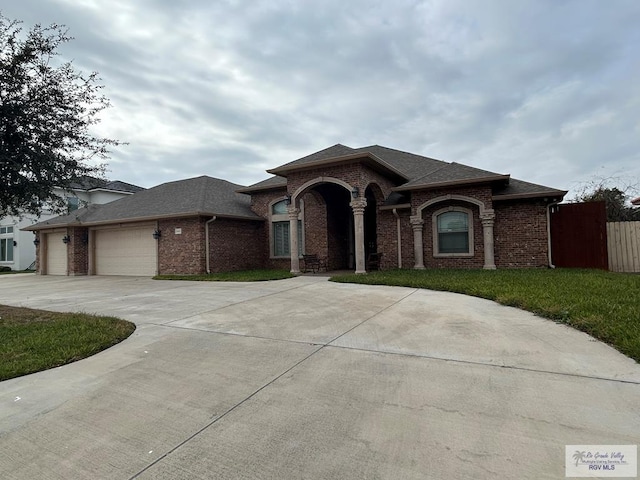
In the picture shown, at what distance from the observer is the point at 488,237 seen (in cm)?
1202

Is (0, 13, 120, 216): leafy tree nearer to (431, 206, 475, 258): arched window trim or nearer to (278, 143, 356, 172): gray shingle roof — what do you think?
(278, 143, 356, 172): gray shingle roof

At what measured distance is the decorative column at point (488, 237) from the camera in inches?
469

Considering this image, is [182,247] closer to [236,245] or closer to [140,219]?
[236,245]

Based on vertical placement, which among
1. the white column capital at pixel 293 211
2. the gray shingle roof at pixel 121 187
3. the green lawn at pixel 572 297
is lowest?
the green lawn at pixel 572 297

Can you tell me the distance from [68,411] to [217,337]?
2.06m

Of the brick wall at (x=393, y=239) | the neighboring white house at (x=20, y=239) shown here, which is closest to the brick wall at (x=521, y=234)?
the brick wall at (x=393, y=239)

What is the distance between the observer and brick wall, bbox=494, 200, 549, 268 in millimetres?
11789

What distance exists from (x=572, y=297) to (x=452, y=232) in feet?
23.1

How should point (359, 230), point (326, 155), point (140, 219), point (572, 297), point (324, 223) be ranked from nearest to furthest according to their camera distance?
1. point (572, 297)
2. point (359, 230)
3. point (326, 155)
4. point (324, 223)
5. point (140, 219)

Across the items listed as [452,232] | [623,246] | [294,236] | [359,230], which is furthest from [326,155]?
[623,246]

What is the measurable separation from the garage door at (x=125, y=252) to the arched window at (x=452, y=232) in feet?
40.6

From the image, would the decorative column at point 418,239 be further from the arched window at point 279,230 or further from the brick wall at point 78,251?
the brick wall at point 78,251

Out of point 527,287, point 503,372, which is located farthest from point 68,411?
point 527,287

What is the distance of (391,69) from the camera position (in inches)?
469
